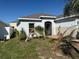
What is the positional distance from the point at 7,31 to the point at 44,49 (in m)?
12.9

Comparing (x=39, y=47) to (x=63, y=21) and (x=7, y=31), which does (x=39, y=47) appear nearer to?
(x=63, y=21)

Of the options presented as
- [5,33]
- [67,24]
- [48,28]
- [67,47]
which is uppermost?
[67,24]

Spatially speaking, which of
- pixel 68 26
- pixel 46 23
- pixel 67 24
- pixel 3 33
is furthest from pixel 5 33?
pixel 68 26

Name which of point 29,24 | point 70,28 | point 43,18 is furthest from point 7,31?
point 70,28

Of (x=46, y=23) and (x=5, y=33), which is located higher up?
(x=46, y=23)

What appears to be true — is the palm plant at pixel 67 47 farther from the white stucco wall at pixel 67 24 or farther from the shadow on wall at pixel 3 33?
the shadow on wall at pixel 3 33

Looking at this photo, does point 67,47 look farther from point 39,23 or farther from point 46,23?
point 46,23

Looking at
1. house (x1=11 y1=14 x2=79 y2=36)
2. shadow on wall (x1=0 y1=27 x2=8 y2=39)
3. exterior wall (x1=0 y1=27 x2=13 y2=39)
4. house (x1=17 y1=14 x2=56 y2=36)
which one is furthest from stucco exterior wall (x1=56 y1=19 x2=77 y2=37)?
shadow on wall (x1=0 y1=27 x2=8 y2=39)

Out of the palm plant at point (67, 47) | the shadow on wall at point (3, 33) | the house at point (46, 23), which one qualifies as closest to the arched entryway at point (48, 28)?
the house at point (46, 23)

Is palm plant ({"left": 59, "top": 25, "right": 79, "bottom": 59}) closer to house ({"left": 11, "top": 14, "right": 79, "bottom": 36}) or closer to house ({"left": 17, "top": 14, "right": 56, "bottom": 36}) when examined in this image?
house ({"left": 11, "top": 14, "right": 79, "bottom": 36})

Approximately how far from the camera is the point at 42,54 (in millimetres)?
15008

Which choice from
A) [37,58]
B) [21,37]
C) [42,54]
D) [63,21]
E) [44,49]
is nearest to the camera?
[37,58]

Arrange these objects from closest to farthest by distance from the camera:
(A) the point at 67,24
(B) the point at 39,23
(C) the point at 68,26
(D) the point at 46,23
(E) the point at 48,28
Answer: (C) the point at 68,26
(A) the point at 67,24
(B) the point at 39,23
(D) the point at 46,23
(E) the point at 48,28

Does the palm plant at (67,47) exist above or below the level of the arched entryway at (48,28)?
below
